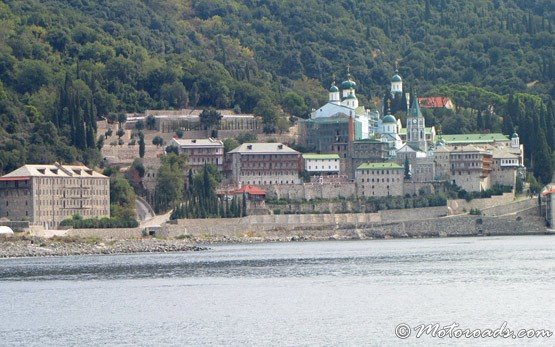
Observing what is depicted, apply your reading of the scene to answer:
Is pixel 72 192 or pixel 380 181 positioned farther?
pixel 380 181

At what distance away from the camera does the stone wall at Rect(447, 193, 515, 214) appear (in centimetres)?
12703

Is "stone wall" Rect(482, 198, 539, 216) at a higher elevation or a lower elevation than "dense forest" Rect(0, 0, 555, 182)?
lower

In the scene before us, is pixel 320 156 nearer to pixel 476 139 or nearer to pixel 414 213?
pixel 414 213

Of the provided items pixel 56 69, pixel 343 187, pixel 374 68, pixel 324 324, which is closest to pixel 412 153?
Answer: pixel 343 187

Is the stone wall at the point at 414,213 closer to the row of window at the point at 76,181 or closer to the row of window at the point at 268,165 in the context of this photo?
the row of window at the point at 268,165

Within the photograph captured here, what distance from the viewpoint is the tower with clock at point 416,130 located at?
137500 mm

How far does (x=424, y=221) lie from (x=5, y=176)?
98.2 feet

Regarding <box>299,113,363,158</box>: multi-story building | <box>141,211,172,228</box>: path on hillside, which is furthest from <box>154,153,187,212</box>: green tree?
<box>299,113,363,158</box>: multi-story building

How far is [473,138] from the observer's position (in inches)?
5640

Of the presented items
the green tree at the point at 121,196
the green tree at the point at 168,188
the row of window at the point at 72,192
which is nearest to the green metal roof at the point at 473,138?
the green tree at the point at 168,188

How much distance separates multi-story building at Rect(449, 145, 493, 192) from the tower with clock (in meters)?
4.84

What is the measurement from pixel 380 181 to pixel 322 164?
650 centimetres

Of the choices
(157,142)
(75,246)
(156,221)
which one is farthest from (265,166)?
(75,246)

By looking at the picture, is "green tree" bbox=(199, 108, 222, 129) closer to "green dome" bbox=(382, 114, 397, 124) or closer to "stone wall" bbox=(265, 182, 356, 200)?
"green dome" bbox=(382, 114, 397, 124)
